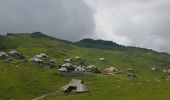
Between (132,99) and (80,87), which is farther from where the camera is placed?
(80,87)

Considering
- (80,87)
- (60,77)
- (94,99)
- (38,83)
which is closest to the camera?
(94,99)

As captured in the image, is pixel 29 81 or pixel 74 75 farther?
pixel 74 75

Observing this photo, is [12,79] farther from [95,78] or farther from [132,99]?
[132,99]

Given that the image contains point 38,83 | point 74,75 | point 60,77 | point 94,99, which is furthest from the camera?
point 74,75

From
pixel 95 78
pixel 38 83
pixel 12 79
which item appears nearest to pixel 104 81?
pixel 95 78

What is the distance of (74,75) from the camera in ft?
600

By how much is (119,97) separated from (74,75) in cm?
9565

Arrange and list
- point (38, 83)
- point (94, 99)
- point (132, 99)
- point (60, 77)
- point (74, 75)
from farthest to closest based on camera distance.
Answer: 1. point (74, 75)
2. point (60, 77)
3. point (38, 83)
4. point (94, 99)
5. point (132, 99)

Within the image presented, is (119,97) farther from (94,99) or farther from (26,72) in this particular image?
(26,72)

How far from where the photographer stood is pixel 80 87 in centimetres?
12025

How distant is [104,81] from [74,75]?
27.1m

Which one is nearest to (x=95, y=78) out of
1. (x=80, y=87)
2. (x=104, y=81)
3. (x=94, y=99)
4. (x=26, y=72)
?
(x=104, y=81)

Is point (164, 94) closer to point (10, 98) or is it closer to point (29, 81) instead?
point (10, 98)

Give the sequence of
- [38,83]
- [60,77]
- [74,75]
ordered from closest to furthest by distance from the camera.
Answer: [38,83] → [60,77] → [74,75]
